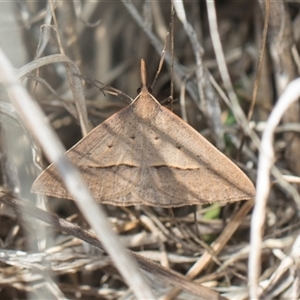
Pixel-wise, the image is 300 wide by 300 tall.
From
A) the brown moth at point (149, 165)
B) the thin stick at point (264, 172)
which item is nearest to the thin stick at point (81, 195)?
the thin stick at point (264, 172)


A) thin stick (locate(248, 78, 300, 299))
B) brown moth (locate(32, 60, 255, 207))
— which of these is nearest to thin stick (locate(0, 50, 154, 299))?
thin stick (locate(248, 78, 300, 299))

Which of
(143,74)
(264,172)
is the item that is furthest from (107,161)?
(264,172)

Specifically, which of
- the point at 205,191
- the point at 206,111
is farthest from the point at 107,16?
the point at 205,191

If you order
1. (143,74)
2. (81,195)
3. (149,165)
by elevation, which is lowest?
(149,165)

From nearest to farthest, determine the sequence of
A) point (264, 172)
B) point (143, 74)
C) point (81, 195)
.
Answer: point (81, 195)
point (264, 172)
point (143, 74)

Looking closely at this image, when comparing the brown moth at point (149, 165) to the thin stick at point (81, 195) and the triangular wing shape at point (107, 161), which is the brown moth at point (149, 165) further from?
the thin stick at point (81, 195)

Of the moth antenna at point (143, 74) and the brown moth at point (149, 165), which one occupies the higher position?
the moth antenna at point (143, 74)

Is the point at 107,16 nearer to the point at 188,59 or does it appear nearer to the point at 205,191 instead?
the point at 188,59

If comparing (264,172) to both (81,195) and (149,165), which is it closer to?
(81,195)
